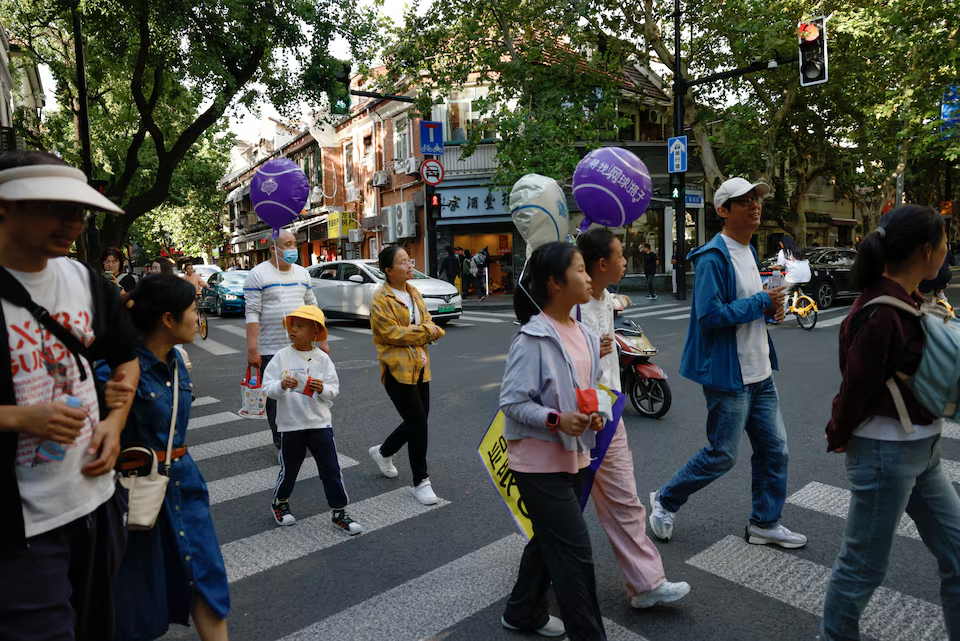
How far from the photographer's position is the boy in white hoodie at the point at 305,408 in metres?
4.16

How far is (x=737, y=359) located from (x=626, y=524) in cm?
111

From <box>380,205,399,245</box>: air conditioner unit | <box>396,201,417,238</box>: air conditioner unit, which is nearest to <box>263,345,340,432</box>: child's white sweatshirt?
<box>396,201,417,238</box>: air conditioner unit

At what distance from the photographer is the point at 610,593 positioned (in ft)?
11.0

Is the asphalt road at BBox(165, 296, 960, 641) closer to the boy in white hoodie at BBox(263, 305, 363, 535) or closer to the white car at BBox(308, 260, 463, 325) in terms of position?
the boy in white hoodie at BBox(263, 305, 363, 535)

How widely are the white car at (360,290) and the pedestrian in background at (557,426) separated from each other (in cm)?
1224

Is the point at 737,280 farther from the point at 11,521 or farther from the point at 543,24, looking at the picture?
the point at 543,24

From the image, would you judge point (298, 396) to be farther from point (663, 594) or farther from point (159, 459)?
point (663, 594)

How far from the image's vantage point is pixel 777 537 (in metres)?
3.78

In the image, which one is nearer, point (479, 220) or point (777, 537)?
point (777, 537)

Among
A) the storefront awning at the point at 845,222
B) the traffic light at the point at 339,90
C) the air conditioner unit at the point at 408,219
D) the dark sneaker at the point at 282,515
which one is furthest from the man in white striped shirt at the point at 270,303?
the storefront awning at the point at 845,222

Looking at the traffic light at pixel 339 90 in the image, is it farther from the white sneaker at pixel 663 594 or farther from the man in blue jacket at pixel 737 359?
the white sneaker at pixel 663 594

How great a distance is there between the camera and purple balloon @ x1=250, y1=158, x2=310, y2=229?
23.9 ft

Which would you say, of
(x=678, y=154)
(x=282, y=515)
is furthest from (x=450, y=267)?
(x=282, y=515)

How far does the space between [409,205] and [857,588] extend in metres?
25.3
